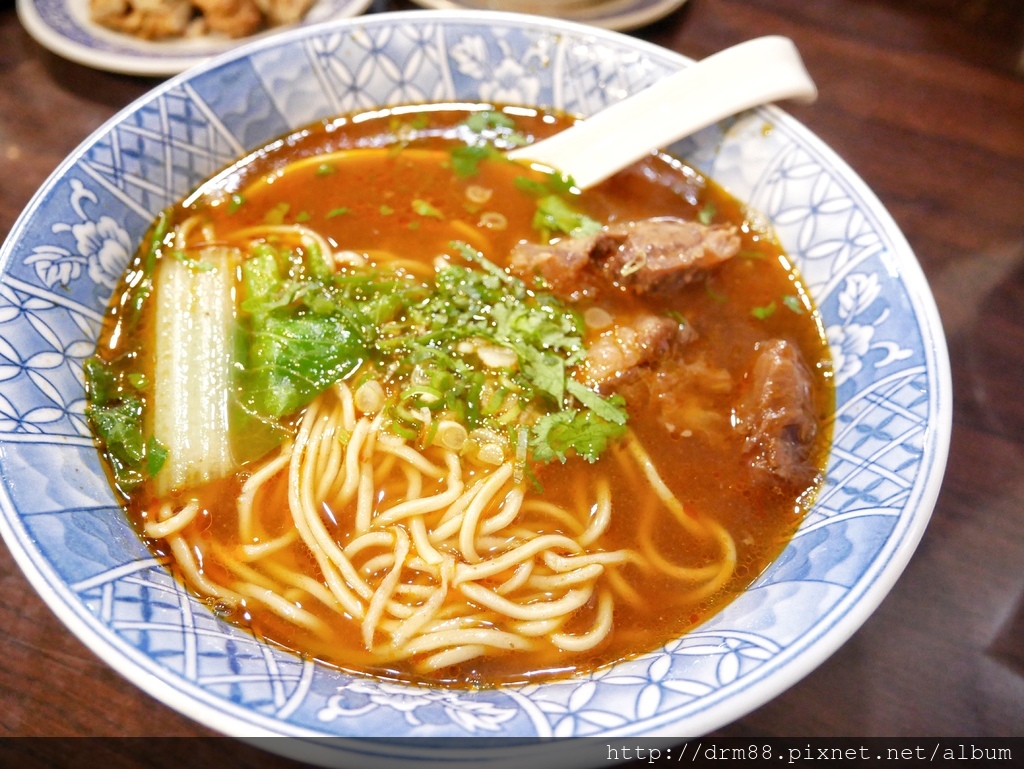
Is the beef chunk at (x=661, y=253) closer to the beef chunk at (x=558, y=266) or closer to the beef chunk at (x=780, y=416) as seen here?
the beef chunk at (x=558, y=266)

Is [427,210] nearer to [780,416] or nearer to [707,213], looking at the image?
[707,213]

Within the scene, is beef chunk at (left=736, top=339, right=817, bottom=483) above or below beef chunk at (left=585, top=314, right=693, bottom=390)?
below

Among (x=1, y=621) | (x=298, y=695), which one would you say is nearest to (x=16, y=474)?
(x=1, y=621)

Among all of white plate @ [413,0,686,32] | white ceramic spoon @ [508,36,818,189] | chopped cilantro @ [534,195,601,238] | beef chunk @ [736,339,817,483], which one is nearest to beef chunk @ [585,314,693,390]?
beef chunk @ [736,339,817,483]

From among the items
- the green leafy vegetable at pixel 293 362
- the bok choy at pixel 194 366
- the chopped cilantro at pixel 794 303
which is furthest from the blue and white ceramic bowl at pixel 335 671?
the green leafy vegetable at pixel 293 362

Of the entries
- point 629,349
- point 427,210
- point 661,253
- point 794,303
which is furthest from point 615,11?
point 629,349

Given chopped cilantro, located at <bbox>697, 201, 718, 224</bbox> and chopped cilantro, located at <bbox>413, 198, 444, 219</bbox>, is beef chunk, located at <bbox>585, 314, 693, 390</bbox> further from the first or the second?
chopped cilantro, located at <bbox>413, 198, 444, 219</bbox>
